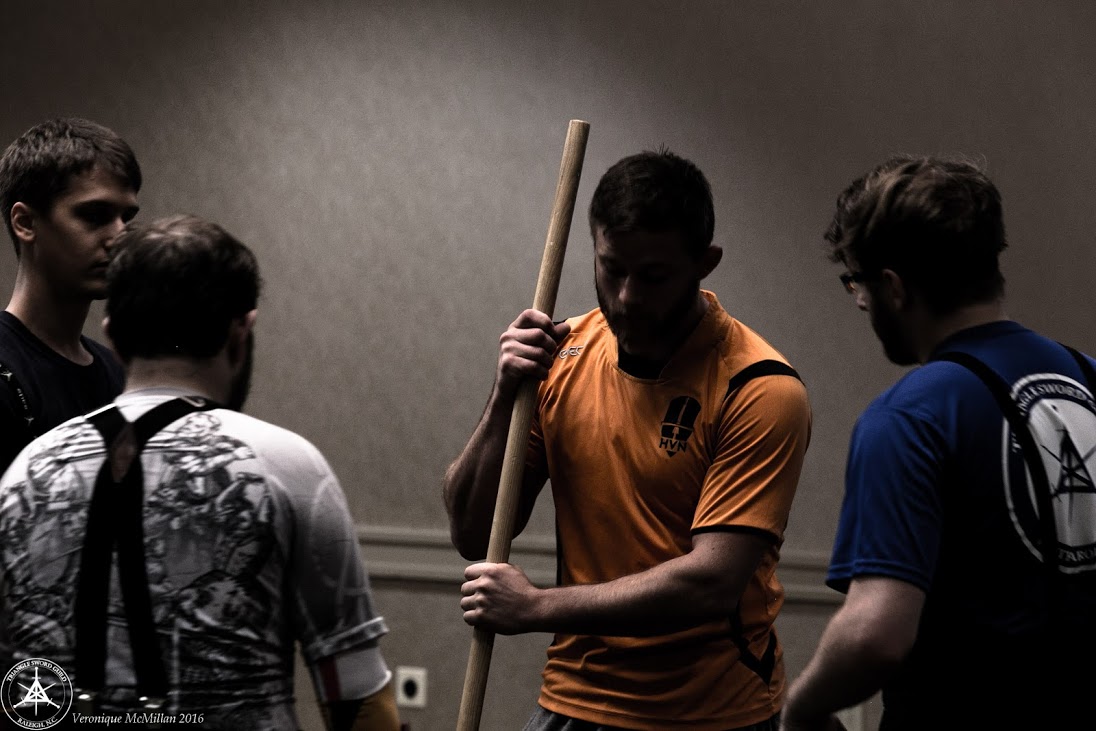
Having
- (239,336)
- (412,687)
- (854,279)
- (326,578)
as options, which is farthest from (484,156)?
(326,578)

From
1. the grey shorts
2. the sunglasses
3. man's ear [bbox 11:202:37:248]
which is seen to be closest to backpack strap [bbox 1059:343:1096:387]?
the sunglasses

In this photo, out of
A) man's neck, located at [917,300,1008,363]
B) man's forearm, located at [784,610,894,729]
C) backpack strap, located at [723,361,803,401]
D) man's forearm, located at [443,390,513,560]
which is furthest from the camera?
man's forearm, located at [443,390,513,560]

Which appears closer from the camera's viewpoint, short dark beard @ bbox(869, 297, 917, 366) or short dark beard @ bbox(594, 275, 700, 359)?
short dark beard @ bbox(869, 297, 917, 366)

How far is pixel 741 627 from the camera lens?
5.57 ft

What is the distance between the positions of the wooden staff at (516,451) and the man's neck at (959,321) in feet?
2.13

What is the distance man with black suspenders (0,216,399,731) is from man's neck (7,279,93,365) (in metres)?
0.66

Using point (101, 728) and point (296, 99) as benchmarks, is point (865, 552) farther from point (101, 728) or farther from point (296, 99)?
point (296, 99)

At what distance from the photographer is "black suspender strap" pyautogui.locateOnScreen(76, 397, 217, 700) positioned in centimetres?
115

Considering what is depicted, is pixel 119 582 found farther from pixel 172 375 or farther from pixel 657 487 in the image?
pixel 657 487

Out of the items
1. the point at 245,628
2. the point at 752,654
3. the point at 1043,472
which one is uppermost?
the point at 1043,472

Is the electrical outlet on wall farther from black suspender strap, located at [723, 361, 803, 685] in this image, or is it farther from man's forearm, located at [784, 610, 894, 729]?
man's forearm, located at [784, 610, 894, 729]

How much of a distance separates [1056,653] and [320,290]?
2662mm

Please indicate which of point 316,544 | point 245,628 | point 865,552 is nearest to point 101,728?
point 245,628

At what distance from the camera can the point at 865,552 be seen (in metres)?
1.28
